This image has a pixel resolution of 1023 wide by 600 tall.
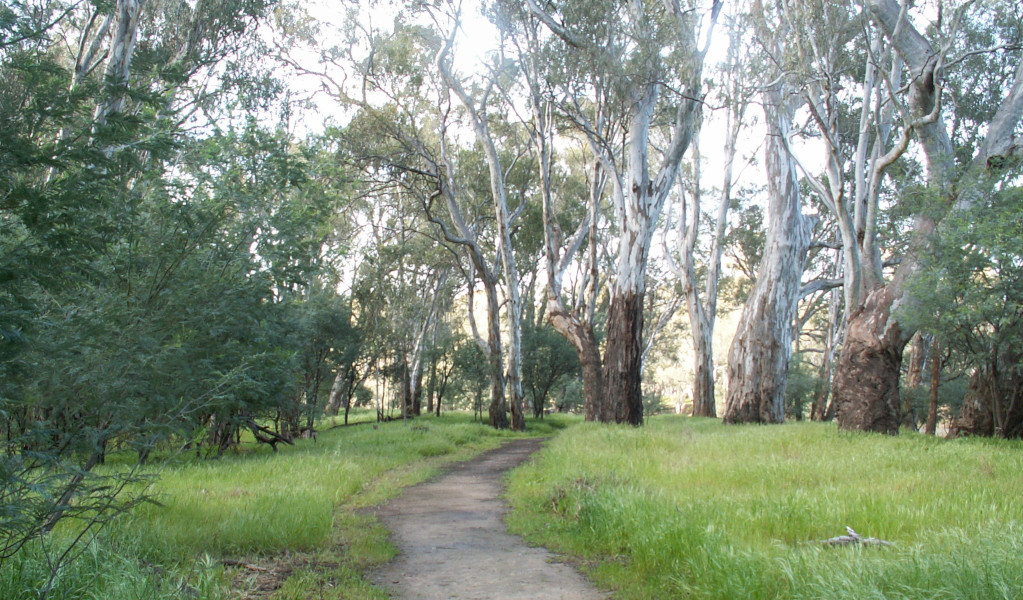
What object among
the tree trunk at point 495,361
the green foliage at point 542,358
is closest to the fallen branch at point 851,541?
the tree trunk at point 495,361

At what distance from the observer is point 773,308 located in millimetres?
17828

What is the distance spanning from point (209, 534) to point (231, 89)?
12.8m

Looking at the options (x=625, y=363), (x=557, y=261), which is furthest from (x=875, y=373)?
(x=557, y=261)

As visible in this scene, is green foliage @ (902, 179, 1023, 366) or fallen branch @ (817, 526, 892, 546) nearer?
fallen branch @ (817, 526, 892, 546)

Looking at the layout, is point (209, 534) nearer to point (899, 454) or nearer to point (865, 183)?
point (899, 454)

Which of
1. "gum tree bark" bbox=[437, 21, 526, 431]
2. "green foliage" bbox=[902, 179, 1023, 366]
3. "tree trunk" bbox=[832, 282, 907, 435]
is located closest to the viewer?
"green foliage" bbox=[902, 179, 1023, 366]

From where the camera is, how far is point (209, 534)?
497 centimetres

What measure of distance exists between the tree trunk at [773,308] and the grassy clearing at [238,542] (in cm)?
1172

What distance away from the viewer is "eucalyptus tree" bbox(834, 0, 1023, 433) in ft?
36.0

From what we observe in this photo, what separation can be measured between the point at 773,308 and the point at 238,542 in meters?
15.8

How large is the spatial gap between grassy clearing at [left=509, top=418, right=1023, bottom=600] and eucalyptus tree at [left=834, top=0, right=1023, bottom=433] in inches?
96.9

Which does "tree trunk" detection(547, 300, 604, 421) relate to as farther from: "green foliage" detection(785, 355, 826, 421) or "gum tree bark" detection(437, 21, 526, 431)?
"green foliage" detection(785, 355, 826, 421)

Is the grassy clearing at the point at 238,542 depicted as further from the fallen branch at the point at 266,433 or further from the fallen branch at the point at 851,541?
the fallen branch at the point at 851,541

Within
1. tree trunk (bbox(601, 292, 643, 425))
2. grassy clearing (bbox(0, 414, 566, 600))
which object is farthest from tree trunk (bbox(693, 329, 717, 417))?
grassy clearing (bbox(0, 414, 566, 600))
